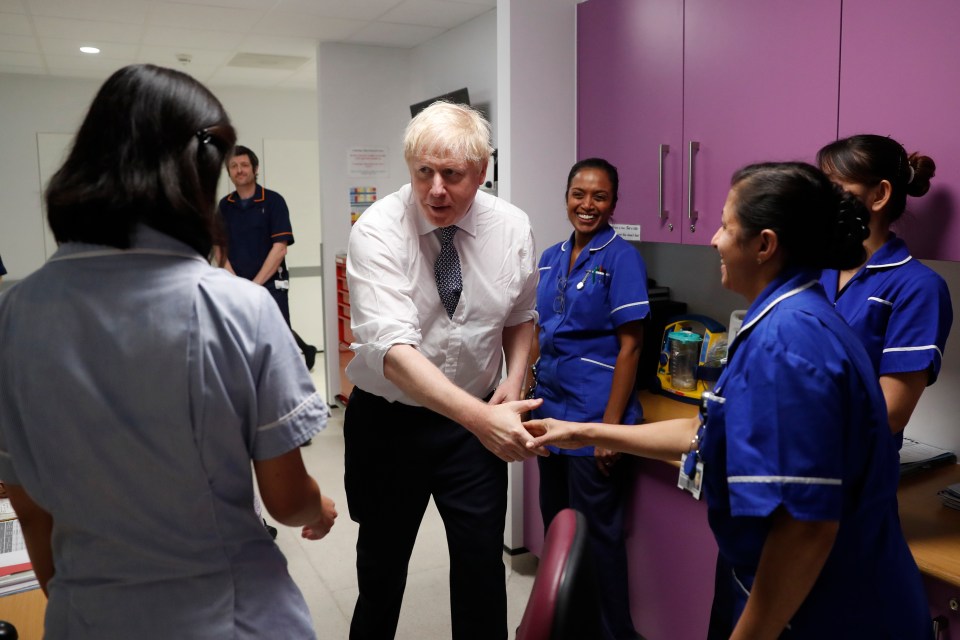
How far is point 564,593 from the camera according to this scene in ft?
2.73

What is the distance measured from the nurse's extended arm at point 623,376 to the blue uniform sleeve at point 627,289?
0.12ft

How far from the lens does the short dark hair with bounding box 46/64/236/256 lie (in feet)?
3.14

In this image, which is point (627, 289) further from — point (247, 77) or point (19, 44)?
point (247, 77)

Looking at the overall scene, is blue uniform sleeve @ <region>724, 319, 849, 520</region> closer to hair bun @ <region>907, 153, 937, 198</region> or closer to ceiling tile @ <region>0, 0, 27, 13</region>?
hair bun @ <region>907, 153, 937, 198</region>

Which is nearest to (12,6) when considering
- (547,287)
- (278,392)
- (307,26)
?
(307,26)

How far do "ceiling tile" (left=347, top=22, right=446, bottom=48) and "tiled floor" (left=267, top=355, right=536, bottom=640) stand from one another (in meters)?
2.84

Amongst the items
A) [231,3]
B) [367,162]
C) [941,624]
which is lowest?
[941,624]

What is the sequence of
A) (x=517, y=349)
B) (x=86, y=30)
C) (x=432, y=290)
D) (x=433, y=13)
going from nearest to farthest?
(x=432, y=290) → (x=517, y=349) → (x=433, y=13) → (x=86, y=30)

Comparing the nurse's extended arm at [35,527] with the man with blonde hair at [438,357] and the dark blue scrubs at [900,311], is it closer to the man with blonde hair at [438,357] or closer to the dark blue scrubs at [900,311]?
the man with blonde hair at [438,357]

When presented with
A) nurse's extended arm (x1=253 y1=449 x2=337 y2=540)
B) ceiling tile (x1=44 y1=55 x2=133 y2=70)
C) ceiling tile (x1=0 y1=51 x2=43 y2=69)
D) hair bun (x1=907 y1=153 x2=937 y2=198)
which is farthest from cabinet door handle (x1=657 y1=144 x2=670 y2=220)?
ceiling tile (x1=0 y1=51 x2=43 y2=69)

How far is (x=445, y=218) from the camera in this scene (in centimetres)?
187

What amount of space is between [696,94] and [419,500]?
152 centimetres

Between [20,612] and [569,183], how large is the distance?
1982 mm

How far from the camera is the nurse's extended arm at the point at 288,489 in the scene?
1101 mm
